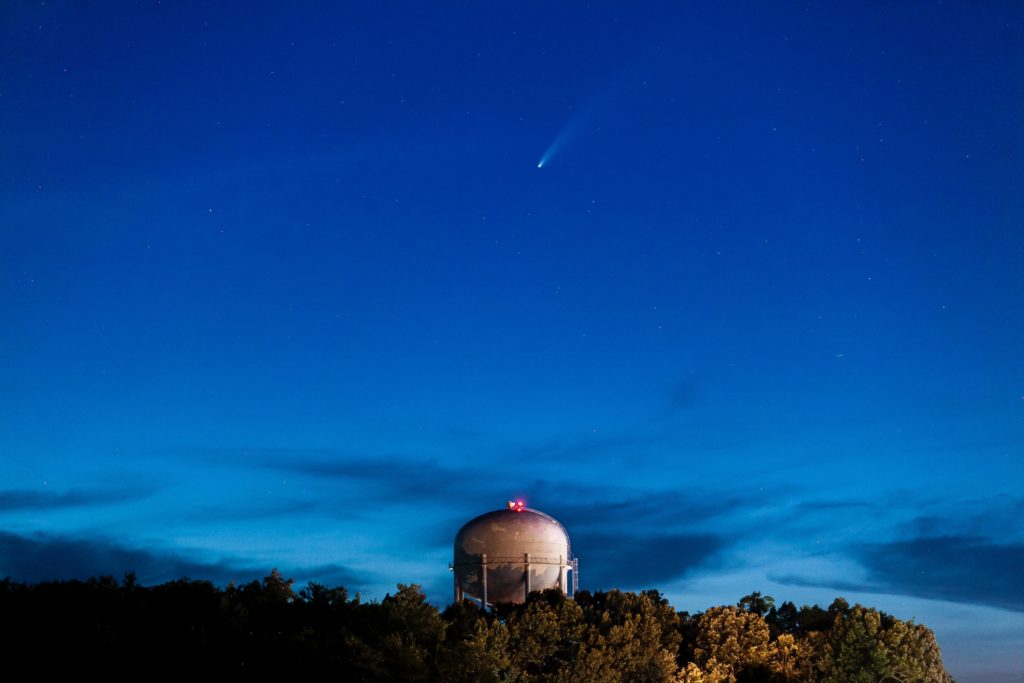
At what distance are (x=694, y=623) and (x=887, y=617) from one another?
11.4 metres

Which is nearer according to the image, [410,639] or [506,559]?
[410,639]

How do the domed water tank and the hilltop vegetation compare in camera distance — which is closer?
the hilltop vegetation

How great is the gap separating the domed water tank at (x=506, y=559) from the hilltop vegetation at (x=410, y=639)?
223 centimetres

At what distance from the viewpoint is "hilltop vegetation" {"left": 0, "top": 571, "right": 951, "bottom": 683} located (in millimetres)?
39688

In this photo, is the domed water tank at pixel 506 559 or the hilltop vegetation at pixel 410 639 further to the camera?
the domed water tank at pixel 506 559

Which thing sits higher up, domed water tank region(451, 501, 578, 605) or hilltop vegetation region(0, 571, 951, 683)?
domed water tank region(451, 501, 578, 605)

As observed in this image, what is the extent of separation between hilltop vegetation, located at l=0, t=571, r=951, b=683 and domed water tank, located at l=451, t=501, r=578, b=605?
7.30ft

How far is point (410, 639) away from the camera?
45.5m

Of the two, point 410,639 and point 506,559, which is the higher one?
point 506,559

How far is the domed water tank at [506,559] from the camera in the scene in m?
65.7

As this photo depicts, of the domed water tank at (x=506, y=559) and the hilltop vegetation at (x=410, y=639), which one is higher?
the domed water tank at (x=506, y=559)

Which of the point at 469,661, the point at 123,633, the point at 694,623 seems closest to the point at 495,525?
the point at 694,623

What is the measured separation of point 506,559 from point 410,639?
2051 cm

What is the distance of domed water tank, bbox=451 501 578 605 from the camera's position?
65688 mm
